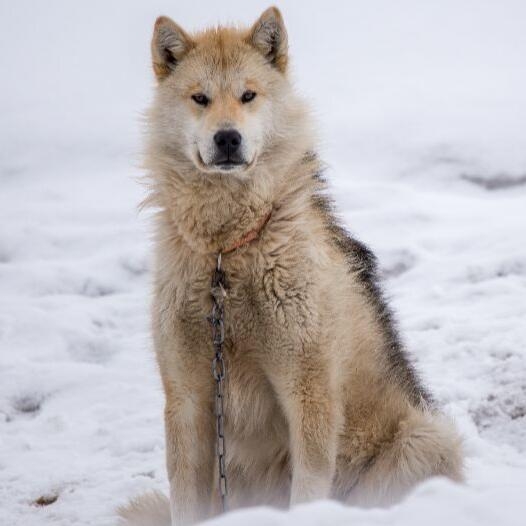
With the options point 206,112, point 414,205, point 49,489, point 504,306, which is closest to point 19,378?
point 49,489

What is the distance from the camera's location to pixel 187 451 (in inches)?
148

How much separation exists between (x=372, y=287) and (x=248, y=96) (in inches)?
50.7

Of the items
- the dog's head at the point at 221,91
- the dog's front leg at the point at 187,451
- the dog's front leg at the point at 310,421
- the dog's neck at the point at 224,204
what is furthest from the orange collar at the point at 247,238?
the dog's front leg at the point at 187,451

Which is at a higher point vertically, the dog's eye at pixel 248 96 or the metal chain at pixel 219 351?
the dog's eye at pixel 248 96

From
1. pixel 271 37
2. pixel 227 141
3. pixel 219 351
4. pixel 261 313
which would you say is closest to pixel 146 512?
pixel 219 351

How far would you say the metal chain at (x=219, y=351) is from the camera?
11.6 feet

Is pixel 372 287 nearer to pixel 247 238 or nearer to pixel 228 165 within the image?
pixel 247 238

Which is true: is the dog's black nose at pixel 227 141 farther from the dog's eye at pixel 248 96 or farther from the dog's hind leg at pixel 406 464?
the dog's hind leg at pixel 406 464

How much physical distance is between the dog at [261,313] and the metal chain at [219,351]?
0.13 ft

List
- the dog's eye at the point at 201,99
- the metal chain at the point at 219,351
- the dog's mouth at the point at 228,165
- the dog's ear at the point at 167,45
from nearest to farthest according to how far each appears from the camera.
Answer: the metal chain at the point at 219,351, the dog's mouth at the point at 228,165, the dog's eye at the point at 201,99, the dog's ear at the point at 167,45

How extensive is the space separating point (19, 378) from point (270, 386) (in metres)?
3.17

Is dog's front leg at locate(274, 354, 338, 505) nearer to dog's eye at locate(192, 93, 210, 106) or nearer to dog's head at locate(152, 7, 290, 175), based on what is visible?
dog's head at locate(152, 7, 290, 175)

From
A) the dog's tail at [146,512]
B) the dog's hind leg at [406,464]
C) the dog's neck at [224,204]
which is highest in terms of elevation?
the dog's neck at [224,204]

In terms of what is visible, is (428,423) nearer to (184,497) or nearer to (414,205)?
(184,497)
